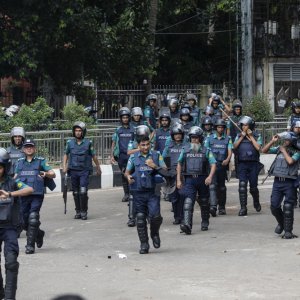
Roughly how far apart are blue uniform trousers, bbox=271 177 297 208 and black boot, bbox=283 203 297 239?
0.24 ft

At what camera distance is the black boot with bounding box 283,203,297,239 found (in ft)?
45.3

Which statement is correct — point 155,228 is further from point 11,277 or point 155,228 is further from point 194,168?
point 11,277

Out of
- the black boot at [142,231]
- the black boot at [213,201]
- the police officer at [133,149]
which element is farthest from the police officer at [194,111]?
the black boot at [142,231]

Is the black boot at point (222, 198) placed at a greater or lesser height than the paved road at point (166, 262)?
greater

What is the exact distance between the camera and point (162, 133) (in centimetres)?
1739

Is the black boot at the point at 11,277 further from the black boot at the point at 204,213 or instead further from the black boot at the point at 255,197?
the black boot at the point at 255,197

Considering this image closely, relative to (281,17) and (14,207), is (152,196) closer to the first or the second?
(14,207)

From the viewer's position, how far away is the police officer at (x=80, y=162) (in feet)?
53.4

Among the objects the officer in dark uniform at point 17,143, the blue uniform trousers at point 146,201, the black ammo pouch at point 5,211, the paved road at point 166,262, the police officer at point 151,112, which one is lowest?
the paved road at point 166,262

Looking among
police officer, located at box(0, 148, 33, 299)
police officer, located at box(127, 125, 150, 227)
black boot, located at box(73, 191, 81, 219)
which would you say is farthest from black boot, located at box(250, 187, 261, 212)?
police officer, located at box(0, 148, 33, 299)

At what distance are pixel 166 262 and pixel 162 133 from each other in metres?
5.55

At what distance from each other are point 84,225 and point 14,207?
5987 mm

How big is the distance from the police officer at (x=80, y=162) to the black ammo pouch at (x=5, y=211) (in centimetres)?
640

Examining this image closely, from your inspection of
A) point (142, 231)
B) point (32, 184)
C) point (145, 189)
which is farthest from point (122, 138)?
point (142, 231)
